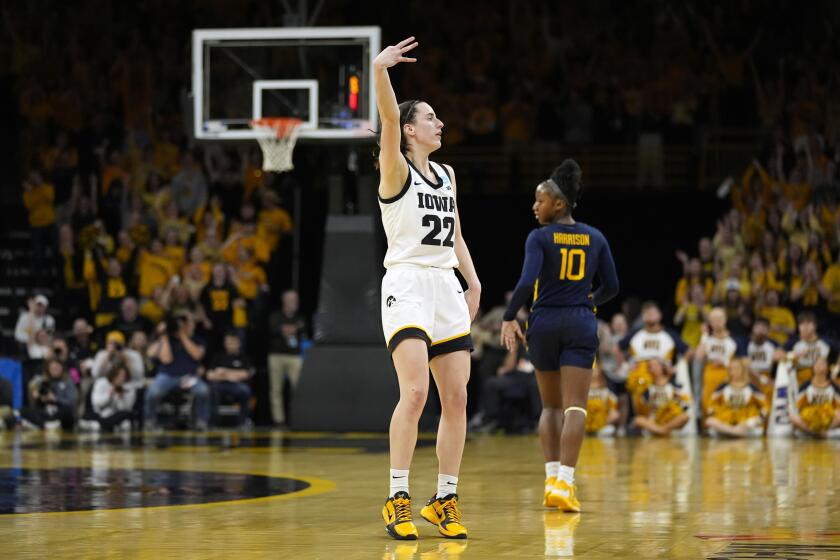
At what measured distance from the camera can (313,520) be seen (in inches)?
320

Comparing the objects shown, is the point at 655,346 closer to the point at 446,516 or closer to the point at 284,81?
the point at 284,81

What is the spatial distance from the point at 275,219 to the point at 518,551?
602 inches

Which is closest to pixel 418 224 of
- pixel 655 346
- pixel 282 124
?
pixel 282 124

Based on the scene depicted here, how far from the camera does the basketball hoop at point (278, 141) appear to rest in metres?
16.9

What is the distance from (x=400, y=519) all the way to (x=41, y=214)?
16.7 metres

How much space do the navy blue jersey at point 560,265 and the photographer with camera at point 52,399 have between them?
11.0 metres

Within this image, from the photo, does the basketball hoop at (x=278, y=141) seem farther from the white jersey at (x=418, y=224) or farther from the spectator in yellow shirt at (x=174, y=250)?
the white jersey at (x=418, y=224)

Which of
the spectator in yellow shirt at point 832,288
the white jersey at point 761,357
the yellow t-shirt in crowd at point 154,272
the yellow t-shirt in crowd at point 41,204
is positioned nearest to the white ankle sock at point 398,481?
the white jersey at point 761,357

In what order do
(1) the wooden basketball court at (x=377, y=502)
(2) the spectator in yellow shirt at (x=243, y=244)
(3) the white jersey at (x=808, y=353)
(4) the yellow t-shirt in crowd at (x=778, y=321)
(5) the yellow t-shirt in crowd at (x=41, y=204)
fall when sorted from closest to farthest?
1. (1) the wooden basketball court at (x=377, y=502)
2. (3) the white jersey at (x=808, y=353)
3. (4) the yellow t-shirt in crowd at (x=778, y=321)
4. (2) the spectator in yellow shirt at (x=243, y=244)
5. (5) the yellow t-shirt in crowd at (x=41, y=204)

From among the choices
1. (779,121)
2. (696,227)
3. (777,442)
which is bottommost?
(777,442)

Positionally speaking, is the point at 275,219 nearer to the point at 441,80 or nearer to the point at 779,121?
the point at 441,80

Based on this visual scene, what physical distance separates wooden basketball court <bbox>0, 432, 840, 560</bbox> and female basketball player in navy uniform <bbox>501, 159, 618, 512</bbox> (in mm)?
528

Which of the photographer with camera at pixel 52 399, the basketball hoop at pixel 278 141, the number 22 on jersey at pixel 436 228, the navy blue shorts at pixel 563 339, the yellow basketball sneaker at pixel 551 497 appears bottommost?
the photographer with camera at pixel 52 399

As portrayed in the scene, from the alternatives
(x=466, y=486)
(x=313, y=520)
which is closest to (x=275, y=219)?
(x=466, y=486)
